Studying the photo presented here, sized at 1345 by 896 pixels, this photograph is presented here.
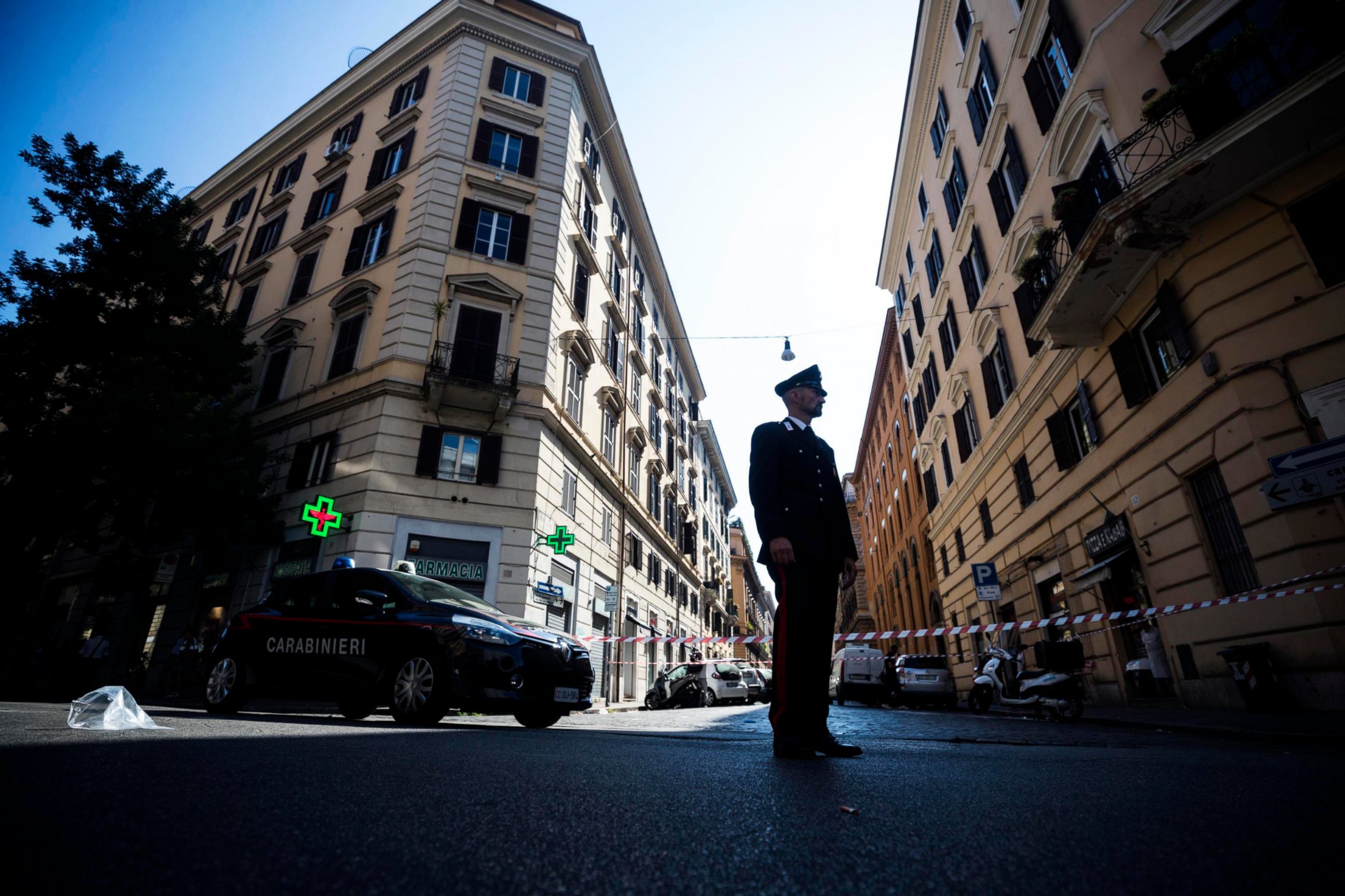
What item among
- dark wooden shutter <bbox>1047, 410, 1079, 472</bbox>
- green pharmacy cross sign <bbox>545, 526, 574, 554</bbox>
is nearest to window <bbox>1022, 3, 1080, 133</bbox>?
dark wooden shutter <bbox>1047, 410, 1079, 472</bbox>

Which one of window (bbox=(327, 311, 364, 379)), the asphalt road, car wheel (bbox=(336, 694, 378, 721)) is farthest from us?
window (bbox=(327, 311, 364, 379))

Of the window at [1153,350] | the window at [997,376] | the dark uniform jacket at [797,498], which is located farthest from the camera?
the window at [997,376]

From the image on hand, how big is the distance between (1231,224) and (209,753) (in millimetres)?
12428

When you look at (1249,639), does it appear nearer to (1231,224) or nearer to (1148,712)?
(1148,712)

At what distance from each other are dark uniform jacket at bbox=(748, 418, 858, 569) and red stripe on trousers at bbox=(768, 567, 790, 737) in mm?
214

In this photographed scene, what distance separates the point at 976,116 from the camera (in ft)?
56.5

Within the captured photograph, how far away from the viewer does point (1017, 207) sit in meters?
14.8

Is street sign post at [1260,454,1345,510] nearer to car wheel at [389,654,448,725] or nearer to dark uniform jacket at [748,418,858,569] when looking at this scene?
dark uniform jacket at [748,418,858,569]

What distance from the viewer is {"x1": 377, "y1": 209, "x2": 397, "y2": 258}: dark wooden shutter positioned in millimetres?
19859

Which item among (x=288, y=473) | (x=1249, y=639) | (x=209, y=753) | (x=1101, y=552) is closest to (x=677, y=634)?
(x=288, y=473)

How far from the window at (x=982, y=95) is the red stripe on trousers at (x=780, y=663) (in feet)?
53.9

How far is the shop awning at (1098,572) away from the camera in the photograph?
11.6 m

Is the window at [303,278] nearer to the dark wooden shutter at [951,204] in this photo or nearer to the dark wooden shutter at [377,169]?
the dark wooden shutter at [377,169]

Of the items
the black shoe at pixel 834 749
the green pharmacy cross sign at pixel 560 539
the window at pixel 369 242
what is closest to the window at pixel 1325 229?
the black shoe at pixel 834 749
